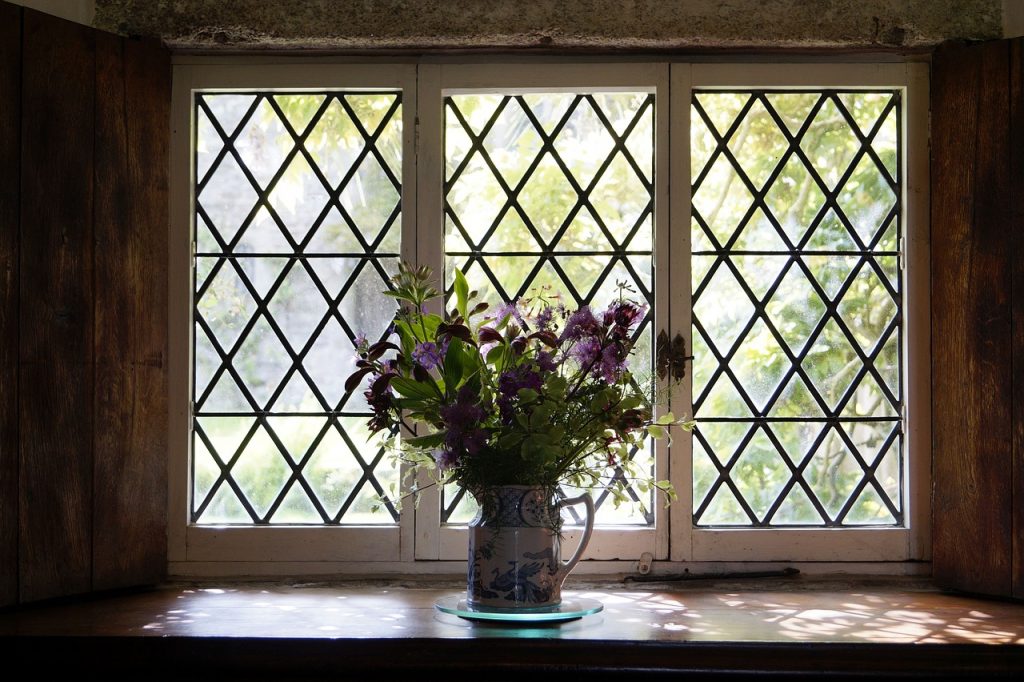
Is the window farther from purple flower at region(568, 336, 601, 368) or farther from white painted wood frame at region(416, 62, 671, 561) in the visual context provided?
purple flower at region(568, 336, 601, 368)

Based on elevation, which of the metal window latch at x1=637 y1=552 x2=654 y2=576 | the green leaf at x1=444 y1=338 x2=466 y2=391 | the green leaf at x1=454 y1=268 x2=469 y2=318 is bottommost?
the metal window latch at x1=637 y1=552 x2=654 y2=576

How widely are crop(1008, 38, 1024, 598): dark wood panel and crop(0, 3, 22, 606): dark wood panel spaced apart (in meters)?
2.04

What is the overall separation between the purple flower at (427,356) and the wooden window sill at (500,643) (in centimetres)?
48

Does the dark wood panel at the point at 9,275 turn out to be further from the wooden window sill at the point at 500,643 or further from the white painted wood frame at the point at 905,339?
the white painted wood frame at the point at 905,339

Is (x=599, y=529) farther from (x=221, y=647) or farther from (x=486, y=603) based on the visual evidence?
(x=221, y=647)

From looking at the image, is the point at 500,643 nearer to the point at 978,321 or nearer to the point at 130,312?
the point at 130,312

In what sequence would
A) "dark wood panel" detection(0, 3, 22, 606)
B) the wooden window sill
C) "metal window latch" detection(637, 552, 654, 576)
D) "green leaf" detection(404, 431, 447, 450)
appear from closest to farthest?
the wooden window sill → "green leaf" detection(404, 431, 447, 450) → "dark wood panel" detection(0, 3, 22, 606) → "metal window latch" detection(637, 552, 654, 576)

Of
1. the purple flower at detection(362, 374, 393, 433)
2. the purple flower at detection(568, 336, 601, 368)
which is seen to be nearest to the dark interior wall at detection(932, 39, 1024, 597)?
the purple flower at detection(568, 336, 601, 368)

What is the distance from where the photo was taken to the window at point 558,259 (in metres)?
2.19

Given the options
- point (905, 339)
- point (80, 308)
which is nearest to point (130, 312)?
point (80, 308)

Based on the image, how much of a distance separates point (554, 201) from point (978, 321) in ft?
3.14

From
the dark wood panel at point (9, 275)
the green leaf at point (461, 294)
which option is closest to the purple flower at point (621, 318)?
the green leaf at point (461, 294)

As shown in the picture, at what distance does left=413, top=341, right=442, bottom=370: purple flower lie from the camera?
178 centimetres

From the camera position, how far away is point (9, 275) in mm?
1927
